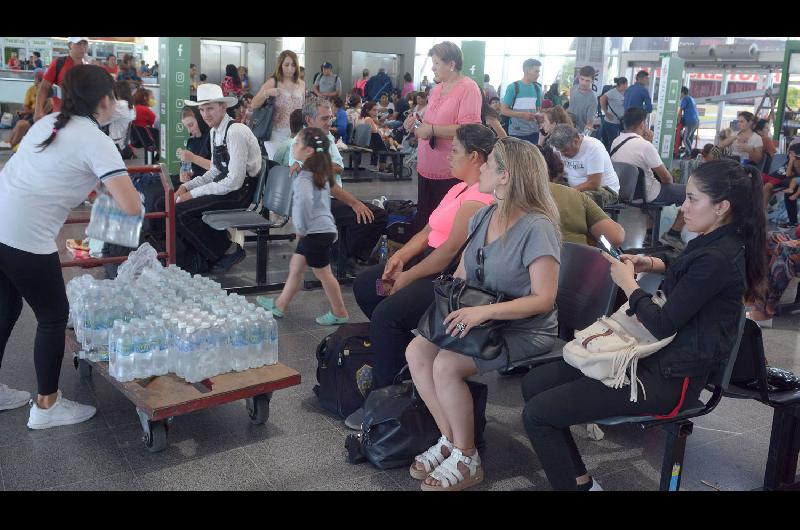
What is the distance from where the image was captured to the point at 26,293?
3.14m

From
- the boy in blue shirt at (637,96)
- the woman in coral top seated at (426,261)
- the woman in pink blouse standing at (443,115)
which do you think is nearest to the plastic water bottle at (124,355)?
the woman in coral top seated at (426,261)

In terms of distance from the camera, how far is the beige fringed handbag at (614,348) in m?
2.50

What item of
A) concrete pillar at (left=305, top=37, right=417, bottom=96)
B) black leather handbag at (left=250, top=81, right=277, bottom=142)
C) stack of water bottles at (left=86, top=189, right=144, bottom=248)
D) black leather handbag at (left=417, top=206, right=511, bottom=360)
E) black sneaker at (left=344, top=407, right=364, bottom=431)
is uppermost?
concrete pillar at (left=305, top=37, right=417, bottom=96)

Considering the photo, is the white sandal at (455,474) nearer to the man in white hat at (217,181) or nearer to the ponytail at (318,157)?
the ponytail at (318,157)

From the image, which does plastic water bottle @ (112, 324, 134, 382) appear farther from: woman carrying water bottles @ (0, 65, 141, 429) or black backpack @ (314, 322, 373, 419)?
black backpack @ (314, 322, 373, 419)

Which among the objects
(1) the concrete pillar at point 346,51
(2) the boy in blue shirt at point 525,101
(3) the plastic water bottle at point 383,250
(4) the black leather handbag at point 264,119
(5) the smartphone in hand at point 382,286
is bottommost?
(3) the plastic water bottle at point 383,250

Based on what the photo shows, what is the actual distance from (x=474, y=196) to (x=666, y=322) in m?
1.26

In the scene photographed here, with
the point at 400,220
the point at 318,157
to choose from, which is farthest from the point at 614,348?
the point at 400,220

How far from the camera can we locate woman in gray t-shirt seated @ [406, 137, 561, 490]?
280cm

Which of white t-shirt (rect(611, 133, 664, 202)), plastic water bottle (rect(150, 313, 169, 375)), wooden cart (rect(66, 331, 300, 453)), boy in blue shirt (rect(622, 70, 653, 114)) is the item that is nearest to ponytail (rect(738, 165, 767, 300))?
wooden cart (rect(66, 331, 300, 453))

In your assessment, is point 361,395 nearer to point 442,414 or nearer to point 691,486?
point 442,414

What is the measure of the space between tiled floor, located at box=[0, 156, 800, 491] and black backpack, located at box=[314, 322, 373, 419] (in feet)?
0.32

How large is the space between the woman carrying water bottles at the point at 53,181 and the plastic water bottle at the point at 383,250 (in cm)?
298

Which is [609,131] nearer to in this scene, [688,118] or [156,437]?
[688,118]
